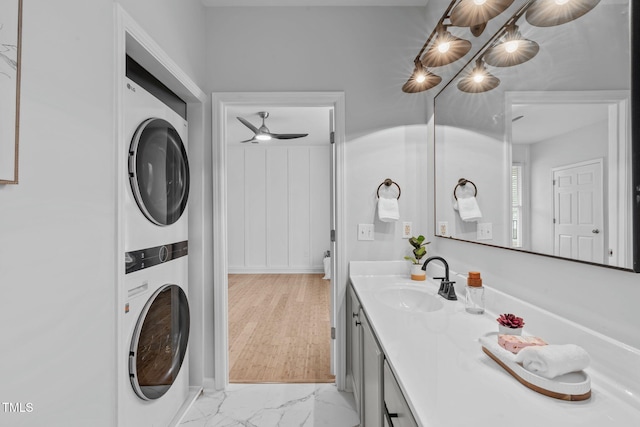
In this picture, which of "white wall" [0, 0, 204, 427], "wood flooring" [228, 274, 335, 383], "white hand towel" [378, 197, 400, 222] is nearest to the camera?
"white wall" [0, 0, 204, 427]

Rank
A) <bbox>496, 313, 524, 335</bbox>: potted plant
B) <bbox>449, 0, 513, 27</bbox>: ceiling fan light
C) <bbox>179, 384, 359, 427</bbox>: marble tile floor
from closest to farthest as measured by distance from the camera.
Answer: <bbox>496, 313, 524, 335</bbox>: potted plant
<bbox>449, 0, 513, 27</bbox>: ceiling fan light
<bbox>179, 384, 359, 427</bbox>: marble tile floor

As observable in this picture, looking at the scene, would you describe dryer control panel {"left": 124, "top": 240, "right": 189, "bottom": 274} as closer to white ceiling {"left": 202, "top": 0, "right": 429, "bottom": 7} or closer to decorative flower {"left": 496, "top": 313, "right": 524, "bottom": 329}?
decorative flower {"left": 496, "top": 313, "right": 524, "bottom": 329}

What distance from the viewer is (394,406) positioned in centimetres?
93

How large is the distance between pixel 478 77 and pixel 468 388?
1.38 metres

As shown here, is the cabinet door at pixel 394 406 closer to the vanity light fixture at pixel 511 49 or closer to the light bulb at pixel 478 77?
the vanity light fixture at pixel 511 49

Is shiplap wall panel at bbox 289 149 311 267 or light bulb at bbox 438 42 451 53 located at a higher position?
light bulb at bbox 438 42 451 53

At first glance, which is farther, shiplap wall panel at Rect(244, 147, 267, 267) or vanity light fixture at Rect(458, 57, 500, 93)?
shiplap wall panel at Rect(244, 147, 267, 267)

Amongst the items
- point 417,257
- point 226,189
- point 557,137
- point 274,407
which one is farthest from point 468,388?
point 226,189

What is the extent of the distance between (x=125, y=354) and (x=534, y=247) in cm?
169

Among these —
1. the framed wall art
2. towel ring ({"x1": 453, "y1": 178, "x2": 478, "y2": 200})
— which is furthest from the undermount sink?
the framed wall art

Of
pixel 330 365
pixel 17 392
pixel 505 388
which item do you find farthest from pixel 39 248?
pixel 330 365

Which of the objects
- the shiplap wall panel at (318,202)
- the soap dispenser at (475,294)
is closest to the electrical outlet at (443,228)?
the soap dispenser at (475,294)

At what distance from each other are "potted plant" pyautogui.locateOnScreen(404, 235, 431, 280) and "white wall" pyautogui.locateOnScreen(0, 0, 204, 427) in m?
1.61

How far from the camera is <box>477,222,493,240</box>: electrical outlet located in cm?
142
